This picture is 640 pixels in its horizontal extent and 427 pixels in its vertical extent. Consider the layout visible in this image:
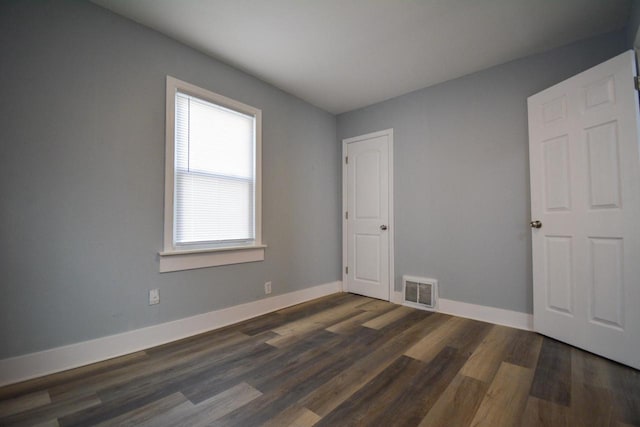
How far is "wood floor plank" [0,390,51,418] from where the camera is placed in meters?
1.44

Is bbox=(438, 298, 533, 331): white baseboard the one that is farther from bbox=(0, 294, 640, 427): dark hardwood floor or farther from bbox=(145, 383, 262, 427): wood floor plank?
bbox=(145, 383, 262, 427): wood floor plank

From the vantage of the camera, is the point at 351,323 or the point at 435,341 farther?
the point at 351,323

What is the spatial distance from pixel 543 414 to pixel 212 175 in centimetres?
282

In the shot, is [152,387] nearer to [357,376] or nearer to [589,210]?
[357,376]

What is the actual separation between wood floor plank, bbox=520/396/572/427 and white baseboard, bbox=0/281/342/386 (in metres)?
2.28

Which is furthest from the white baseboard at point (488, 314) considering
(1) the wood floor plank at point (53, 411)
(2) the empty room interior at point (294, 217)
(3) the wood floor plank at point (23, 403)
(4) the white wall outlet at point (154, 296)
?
(3) the wood floor plank at point (23, 403)

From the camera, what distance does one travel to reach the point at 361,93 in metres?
3.39

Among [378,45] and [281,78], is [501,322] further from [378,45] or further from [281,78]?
[281,78]

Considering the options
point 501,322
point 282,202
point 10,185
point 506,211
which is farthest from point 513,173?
point 10,185

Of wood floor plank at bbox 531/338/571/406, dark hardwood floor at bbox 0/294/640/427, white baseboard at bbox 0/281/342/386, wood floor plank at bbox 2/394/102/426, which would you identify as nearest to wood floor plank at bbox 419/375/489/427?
dark hardwood floor at bbox 0/294/640/427

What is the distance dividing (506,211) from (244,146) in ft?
8.84

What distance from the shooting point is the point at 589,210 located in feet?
6.80

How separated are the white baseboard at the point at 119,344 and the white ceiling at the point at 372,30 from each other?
2.41 m

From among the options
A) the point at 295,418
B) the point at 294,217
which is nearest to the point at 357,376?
the point at 295,418
